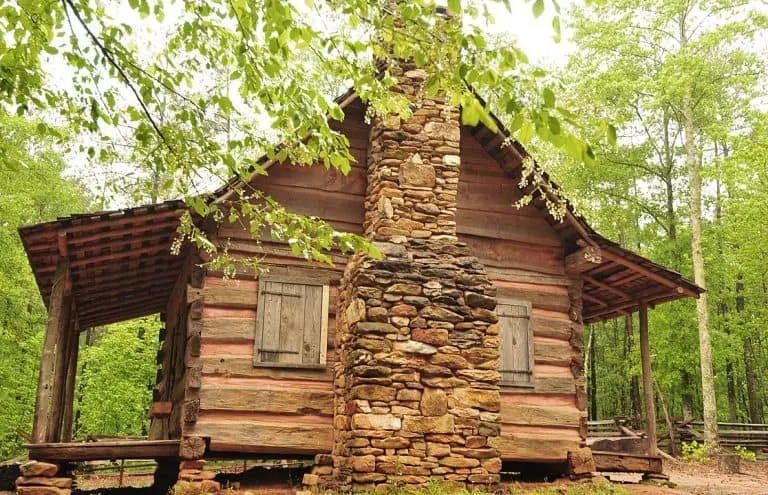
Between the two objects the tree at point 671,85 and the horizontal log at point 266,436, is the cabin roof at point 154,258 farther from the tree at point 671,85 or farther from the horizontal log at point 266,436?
the tree at point 671,85

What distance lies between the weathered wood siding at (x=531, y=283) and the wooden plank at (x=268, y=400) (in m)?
3.25

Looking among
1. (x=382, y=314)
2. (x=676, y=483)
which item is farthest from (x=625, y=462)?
(x=382, y=314)

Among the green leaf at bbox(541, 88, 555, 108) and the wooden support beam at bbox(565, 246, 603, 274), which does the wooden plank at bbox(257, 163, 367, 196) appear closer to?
the wooden support beam at bbox(565, 246, 603, 274)

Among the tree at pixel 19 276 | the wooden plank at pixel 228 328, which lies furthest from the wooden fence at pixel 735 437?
the tree at pixel 19 276

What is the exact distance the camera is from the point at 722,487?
13750 millimetres

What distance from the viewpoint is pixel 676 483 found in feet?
45.2

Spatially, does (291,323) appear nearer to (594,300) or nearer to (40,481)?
(40,481)

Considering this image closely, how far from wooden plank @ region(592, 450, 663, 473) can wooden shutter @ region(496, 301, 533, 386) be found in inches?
85.8

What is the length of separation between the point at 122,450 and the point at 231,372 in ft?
6.20

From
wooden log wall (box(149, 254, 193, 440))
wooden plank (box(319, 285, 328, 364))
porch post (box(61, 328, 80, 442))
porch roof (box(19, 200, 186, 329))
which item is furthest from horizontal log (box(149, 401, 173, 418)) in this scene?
porch post (box(61, 328, 80, 442))

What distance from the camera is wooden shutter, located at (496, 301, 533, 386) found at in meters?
11.6

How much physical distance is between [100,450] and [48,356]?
5.18ft

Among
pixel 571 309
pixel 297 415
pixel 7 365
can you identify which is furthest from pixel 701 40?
pixel 7 365

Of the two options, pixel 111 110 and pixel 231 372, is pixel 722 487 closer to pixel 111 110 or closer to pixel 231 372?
pixel 231 372
